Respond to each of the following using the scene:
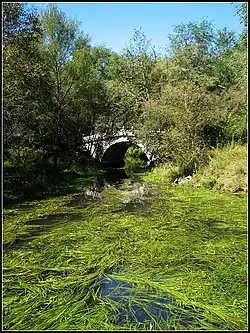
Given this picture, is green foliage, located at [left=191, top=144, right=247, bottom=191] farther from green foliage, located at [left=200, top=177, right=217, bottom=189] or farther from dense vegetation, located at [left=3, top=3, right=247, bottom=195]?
dense vegetation, located at [left=3, top=3, right=247, bottom=195]

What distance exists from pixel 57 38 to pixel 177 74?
813 centimetres

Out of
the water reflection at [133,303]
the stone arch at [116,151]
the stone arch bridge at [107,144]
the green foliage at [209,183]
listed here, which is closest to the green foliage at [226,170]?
the green foliage at [209,183]

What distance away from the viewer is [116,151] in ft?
92.3

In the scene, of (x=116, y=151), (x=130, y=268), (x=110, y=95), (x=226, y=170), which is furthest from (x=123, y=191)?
(x=116, y=151)

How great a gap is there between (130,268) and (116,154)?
78.0 ft

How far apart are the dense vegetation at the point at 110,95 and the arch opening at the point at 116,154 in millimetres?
1530

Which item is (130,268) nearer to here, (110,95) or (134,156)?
(110,95)

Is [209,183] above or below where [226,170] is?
below

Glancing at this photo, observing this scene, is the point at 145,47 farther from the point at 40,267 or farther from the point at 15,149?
the point at 40,267

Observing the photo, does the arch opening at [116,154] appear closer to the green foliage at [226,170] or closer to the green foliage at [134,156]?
the green foliage at [134,156]

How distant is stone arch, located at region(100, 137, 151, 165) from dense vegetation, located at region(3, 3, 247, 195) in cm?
134

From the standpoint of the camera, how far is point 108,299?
163 inches

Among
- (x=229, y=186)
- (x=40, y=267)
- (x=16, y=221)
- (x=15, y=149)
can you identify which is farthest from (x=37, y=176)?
(x=40, y=267)

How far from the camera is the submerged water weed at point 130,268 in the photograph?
369 centimetres
